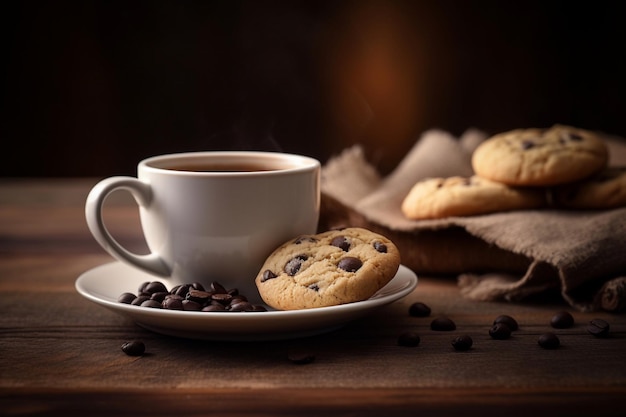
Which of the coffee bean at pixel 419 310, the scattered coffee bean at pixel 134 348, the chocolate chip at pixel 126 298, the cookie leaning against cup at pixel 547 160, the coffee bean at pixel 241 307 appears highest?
the cookie leaning against cup at pixel 547 160

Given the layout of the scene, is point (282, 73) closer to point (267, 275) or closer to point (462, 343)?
point (267, 275)

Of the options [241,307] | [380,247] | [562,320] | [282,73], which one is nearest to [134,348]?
[241,307]

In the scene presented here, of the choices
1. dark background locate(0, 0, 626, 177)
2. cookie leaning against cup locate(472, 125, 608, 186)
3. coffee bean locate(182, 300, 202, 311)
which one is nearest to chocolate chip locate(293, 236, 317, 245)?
coffee bean locate(182, 300, 202, 311)

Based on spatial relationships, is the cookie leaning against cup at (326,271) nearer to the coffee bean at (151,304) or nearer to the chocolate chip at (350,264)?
the chocolate chip at (350,264)

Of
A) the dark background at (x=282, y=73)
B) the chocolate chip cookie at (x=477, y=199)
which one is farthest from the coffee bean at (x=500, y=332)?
the dark background at (x=282, y=73)

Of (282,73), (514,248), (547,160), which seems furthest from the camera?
(282,73)

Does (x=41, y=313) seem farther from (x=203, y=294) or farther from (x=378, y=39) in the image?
(x=378, y=39)

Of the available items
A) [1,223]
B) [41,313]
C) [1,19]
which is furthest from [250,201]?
[1,19]
